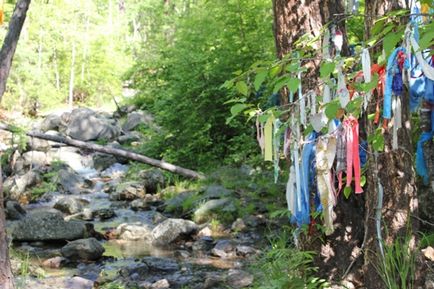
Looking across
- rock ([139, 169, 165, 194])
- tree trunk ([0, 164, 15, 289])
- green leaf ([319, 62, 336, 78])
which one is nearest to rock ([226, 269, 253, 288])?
tree trunk ([0, 164, 15, 289])

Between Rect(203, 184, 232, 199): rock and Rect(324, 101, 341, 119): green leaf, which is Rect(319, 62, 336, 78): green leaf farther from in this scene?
Rect(203, 184, 232, 199): rock

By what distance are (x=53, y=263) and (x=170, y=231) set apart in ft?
6.98

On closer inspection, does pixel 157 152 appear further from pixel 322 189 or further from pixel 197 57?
A: pixel 322 189

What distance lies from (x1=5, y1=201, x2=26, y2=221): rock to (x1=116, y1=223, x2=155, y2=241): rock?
2.31 m

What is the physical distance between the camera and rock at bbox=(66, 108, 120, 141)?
2070 cm

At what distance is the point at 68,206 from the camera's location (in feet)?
38.2

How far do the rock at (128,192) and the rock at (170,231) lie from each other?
11.4ft

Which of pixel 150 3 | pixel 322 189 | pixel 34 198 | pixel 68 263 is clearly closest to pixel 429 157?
pixel 322 189

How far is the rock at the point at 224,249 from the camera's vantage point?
8234mm

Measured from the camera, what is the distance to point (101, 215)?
1126 centimetres

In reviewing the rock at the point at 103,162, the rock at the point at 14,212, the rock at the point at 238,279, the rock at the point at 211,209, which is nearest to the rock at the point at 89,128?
the rock at the point at 103,162

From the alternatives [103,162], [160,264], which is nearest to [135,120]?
[103,162]

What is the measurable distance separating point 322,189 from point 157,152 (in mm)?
11993

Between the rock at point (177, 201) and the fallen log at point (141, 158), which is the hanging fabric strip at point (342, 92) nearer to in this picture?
the rock at point (177, 201)
